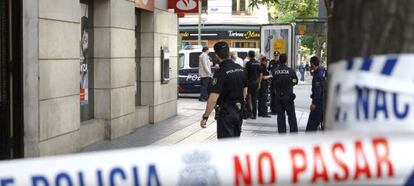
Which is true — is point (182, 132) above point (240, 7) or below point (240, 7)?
below

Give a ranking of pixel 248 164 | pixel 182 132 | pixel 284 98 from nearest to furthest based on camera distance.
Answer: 1. pixel 248 164
2. pixel 284 98
3. pixel 182 132

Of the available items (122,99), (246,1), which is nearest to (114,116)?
(122,99)

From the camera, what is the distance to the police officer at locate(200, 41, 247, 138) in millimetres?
7590

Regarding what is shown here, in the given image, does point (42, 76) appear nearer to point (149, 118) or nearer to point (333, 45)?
point (149, 118)

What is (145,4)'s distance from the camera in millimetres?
13312

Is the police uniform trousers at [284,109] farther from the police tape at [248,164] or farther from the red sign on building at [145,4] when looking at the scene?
the police tape at [248,164]

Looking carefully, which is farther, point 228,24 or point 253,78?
point 228,24

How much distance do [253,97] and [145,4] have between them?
4.16 meters

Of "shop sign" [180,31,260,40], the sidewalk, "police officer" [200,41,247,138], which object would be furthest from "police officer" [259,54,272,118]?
"shop sign" [180,31,260,40]

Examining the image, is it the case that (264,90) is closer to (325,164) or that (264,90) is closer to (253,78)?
(253,78)

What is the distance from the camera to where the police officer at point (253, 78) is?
15.8m

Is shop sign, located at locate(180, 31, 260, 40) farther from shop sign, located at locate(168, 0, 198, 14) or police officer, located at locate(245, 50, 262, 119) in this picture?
shop sign, located at locate(168, 0, 198, 14)

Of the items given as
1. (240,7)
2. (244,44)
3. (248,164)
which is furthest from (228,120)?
(240,7)

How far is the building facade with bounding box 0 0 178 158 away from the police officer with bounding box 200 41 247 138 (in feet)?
7.88
